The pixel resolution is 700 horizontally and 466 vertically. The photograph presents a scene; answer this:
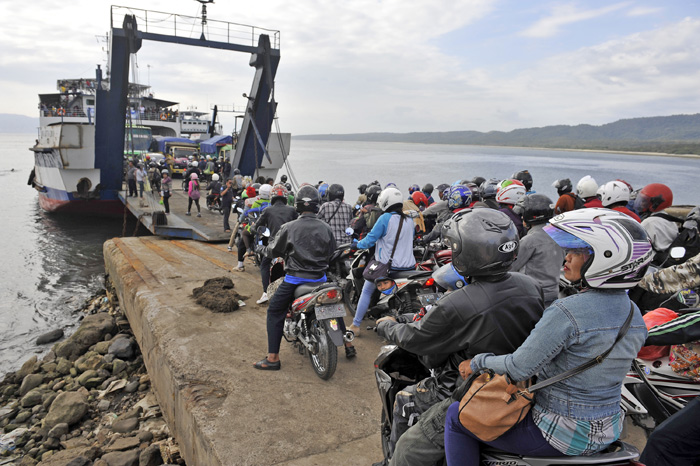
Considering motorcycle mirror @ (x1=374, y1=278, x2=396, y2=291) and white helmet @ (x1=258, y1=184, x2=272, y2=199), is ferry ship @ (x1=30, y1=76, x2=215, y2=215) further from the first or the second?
motorcycle mirror @ (x1=374, y1=278, x2=396, y2=291)

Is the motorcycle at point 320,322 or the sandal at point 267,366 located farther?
the sandal at point 267,366

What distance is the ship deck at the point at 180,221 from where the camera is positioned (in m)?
12.3

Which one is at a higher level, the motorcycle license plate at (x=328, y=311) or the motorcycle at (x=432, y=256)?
the motorcycle at (x=432, y=256)

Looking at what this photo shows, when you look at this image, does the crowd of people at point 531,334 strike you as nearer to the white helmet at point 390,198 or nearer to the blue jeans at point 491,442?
the blue jeans at point 491,442

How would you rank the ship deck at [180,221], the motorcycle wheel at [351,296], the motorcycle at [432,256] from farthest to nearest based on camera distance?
the ship deck at [180,221], the motorcycle wheel at [351,296], the motorcycle at [432,256]

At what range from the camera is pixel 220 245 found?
1207 cm

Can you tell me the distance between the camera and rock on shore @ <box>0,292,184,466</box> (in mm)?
4160

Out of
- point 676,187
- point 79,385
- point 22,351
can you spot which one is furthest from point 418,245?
point 676,187

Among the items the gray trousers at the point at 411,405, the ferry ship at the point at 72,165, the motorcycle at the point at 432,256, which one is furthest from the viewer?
the ferry ship at the point at 72,165

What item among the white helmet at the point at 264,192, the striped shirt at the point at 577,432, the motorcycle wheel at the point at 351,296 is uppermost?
the white helmet at the point at 264,192

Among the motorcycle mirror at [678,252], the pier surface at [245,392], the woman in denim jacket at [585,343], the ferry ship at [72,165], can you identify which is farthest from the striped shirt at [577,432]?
the ferry ship at [72,165]

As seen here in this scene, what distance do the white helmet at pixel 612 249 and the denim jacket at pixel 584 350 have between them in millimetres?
60

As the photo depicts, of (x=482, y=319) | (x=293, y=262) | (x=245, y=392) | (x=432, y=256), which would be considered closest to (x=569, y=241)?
(x=482, y=319)

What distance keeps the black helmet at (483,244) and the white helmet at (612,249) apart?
0.39 metres
